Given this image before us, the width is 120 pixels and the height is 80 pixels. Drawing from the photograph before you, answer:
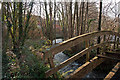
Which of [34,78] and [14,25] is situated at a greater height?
[14,25]

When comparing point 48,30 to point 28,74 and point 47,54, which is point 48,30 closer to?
point 28,74

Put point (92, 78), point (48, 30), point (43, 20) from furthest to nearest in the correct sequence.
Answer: point (43, 20), point (48, 30), point (92, 78)

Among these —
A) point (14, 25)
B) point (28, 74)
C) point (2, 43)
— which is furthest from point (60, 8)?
point (28, 74)

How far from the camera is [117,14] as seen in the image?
7363mm

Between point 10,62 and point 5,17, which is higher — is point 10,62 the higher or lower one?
the lower one

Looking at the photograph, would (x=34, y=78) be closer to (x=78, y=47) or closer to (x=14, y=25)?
(x=14, y=25)

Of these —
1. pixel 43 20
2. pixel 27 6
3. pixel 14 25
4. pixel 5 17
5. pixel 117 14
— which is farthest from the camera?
pixel 43 20

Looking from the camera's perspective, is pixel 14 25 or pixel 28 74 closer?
pixel 28 74

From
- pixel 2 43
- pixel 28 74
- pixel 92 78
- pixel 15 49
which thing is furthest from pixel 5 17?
pixel 92 78

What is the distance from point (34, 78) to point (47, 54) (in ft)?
3.50

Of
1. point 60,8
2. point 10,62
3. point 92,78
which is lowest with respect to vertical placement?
point 92,78

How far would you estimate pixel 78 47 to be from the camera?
7.75 m

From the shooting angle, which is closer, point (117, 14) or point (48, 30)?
point (117, 14)

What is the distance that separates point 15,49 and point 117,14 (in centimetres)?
755
